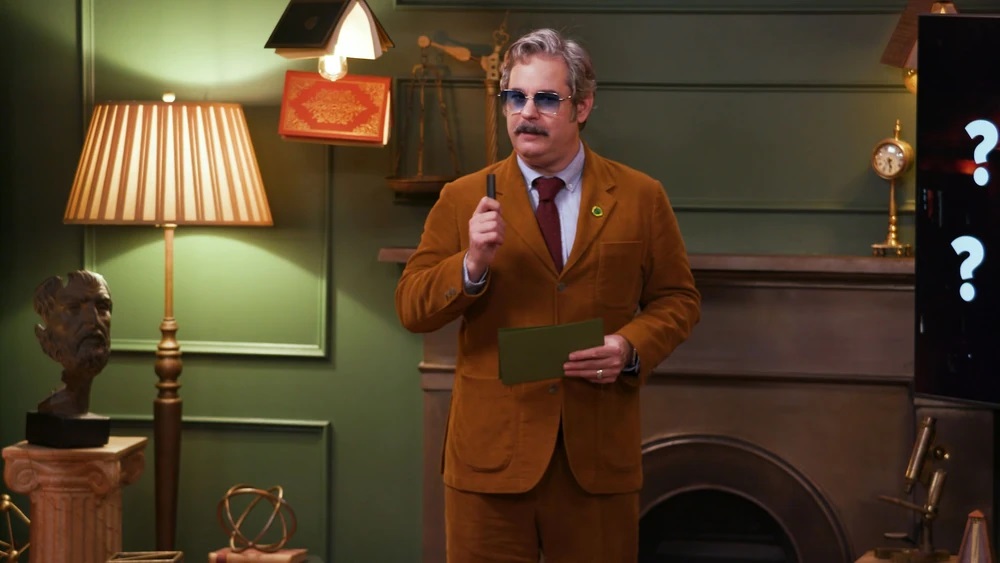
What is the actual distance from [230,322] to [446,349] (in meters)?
0.72

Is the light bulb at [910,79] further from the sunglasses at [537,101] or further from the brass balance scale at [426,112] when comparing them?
the sunglasses at [537,101]

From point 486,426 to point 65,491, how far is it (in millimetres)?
1557

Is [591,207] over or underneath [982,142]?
underneath

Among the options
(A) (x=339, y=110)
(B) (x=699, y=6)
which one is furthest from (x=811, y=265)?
(A) (x=339, y=110)

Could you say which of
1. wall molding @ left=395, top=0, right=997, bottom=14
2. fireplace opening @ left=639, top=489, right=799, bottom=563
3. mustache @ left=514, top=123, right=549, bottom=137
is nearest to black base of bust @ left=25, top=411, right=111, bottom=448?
wall molding @ left=395, top=0, right=997, bottom=14

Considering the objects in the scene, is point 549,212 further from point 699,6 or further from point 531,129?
point 699,6

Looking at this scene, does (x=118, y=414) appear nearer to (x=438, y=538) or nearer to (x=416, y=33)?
(x=438, y=538)

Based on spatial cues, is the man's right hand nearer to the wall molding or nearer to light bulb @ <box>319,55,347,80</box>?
light bulb @ <box>319,55,347,80</box>

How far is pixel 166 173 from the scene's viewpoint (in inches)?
139

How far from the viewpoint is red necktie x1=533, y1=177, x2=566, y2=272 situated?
8.00 feet

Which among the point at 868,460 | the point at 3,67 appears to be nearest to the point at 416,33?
the point at 3,67

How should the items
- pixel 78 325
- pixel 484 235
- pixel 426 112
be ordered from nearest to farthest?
1. pixel 484 235
2. pixel 78 325
3. pixel 426 112

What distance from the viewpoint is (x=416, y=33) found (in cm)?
375

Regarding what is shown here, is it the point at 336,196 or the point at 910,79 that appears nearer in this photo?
the point at 910,79
